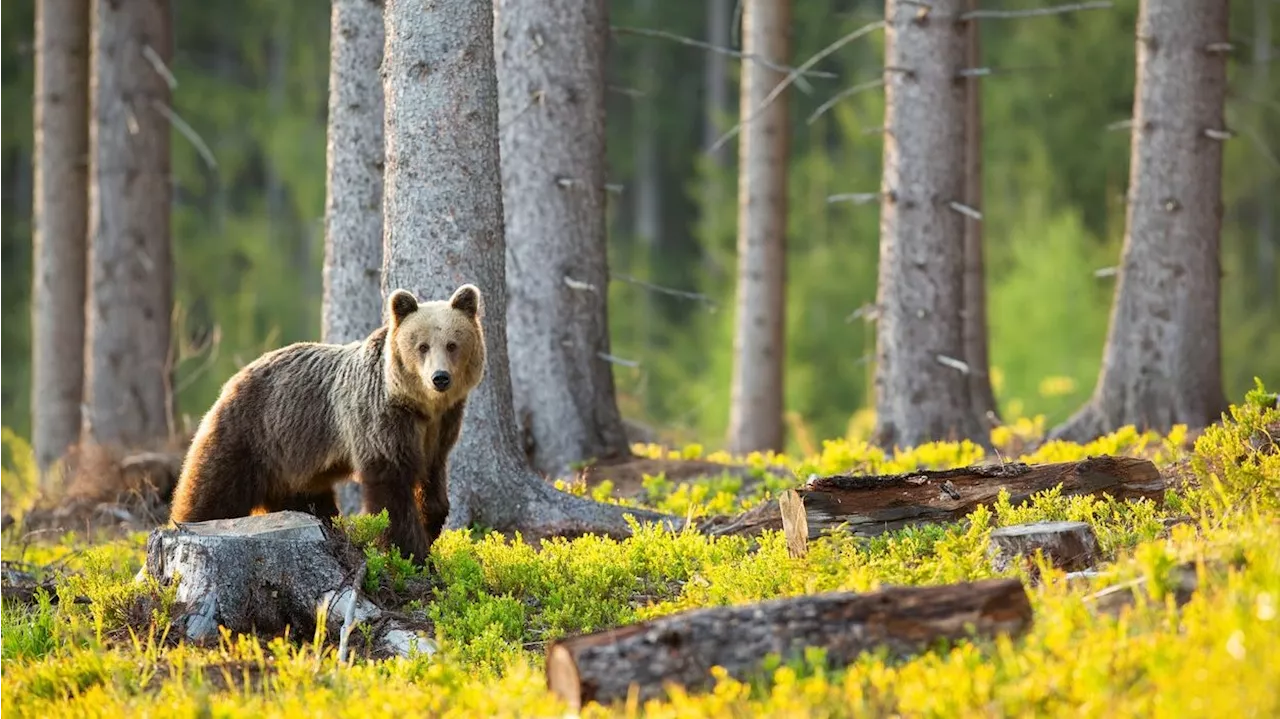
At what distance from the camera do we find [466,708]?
5582 millimetres

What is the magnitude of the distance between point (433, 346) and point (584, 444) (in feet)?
14.6

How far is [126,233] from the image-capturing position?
1562cm

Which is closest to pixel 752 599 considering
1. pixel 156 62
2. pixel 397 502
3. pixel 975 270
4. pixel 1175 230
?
pixel 397 502

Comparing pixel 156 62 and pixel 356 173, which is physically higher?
pixel 156 62

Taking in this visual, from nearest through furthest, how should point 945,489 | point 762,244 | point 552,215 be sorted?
point 945,489 → point 552,215 → point 762,244

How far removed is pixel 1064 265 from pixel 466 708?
20.4m

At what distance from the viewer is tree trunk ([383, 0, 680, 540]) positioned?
8.91 meters

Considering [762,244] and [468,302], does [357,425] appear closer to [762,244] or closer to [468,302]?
[468,302]

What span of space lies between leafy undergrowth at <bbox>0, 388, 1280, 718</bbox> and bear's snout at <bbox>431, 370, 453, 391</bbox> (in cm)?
82

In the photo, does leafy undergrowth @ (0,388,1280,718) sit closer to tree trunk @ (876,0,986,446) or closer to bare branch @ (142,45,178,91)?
tree trunk @ (876,0,986,446)

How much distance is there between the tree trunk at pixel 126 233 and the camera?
15555mm

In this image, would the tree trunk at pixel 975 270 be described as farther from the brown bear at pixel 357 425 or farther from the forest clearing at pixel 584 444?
the brown bear at pixel 357 425

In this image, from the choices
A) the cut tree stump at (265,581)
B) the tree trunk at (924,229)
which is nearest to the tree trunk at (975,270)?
the tree trunk at (924,229)

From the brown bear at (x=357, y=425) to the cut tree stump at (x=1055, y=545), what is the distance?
291cm
